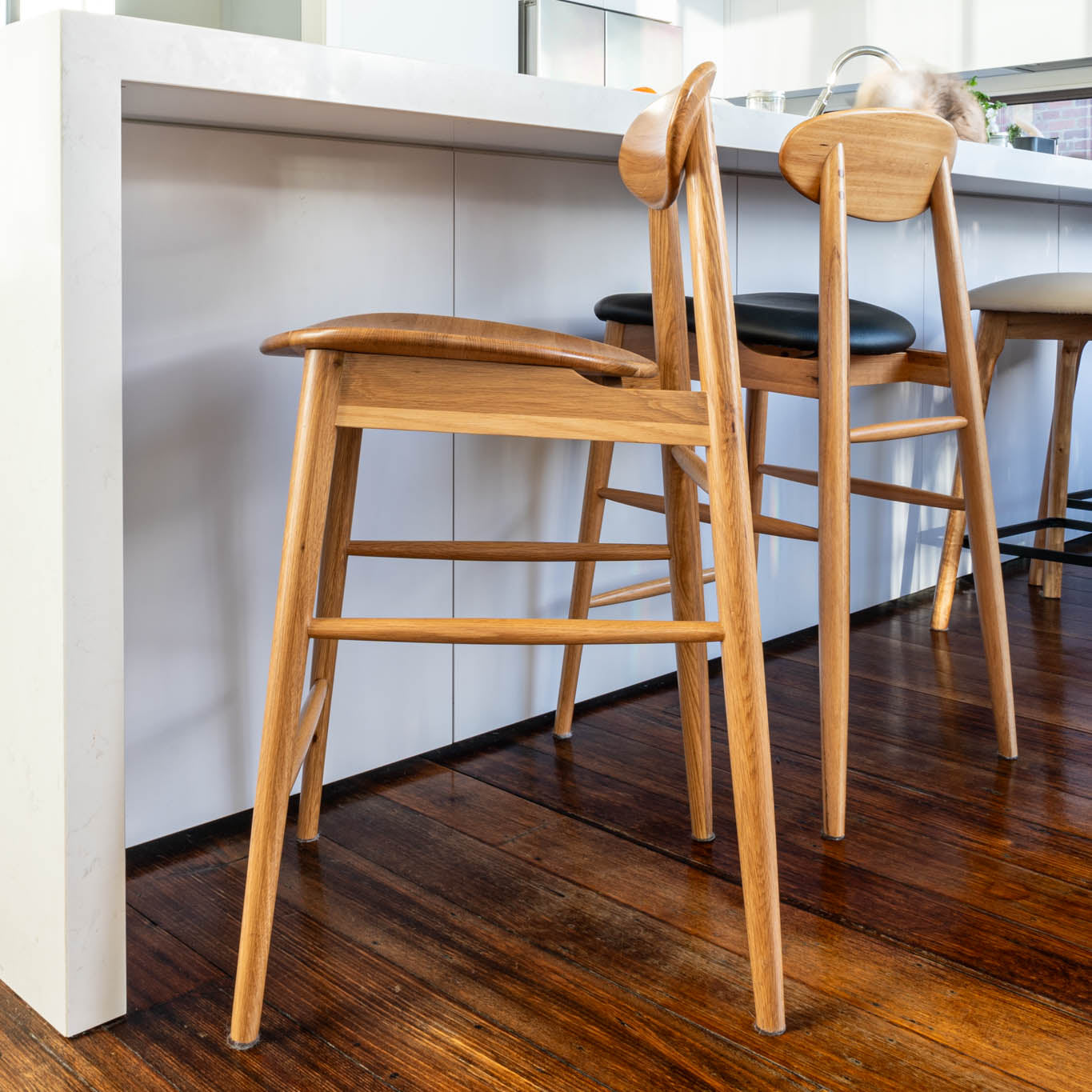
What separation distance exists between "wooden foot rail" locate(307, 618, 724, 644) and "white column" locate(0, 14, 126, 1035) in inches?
7.7

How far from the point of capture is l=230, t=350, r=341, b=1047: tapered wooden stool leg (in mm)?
938

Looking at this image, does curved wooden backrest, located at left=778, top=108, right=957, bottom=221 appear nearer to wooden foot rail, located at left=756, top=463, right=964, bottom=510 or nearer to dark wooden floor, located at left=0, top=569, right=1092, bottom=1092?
wooden foot rail, located at left=756, top=463, right=964, bottom=510

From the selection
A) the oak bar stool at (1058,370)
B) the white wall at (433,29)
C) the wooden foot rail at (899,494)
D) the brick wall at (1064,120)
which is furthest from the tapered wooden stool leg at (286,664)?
the brick wall at (1064,120)

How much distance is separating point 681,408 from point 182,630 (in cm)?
66

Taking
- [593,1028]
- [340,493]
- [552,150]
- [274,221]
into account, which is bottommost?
[593,1028]

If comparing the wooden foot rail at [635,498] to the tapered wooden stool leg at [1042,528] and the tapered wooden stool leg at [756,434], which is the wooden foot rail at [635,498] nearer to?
the tapered wooden stool leg at [756,434]

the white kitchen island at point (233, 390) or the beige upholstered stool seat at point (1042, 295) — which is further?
the beige upholstered stool seat at point (1042, 295)

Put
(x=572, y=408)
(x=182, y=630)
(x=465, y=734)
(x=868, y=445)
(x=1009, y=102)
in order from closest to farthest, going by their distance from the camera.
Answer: (x=572, y=408) < (x=182, y=630) < (x=465, y=734) < (x=868, y=445) < (x=1009, y=102)

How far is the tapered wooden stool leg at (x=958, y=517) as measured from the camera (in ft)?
7.14

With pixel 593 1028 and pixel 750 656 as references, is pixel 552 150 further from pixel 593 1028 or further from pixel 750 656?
pixel 593 1028

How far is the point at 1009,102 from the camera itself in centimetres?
396

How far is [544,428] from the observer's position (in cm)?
98

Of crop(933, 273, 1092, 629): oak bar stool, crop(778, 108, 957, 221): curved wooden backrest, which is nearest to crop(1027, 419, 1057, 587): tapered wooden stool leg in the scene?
crop(933, 273, 1092, 629): oak bar stool

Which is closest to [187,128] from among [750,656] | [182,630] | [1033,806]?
[182,630]
